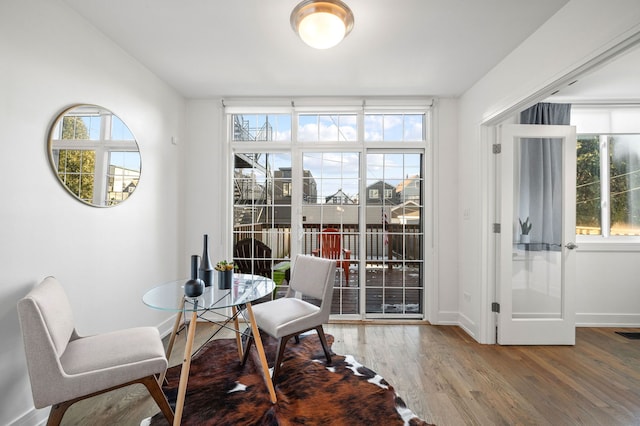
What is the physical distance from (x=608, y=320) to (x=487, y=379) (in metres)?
2.30

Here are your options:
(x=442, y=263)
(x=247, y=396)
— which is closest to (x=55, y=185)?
(x=247, y=396)

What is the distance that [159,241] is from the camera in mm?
3160

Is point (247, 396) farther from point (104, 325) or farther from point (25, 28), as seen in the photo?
point (25, 28)

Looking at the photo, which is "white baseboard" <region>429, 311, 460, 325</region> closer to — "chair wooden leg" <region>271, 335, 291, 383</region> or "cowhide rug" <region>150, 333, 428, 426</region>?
"cowhide rug" <region>150, 333, 428, 426</region>

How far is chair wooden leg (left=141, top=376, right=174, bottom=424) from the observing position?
169 cm

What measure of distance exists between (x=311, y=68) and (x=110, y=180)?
1.97 m

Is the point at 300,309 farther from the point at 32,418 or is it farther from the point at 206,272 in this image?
the point at 32,418

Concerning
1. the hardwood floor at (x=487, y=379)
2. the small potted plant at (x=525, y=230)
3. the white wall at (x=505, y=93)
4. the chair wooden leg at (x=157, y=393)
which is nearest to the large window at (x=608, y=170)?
the white wall at (x=505, y=93)

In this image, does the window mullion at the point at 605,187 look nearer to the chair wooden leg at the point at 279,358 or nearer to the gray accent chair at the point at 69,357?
the chair wooden leg at the point at 279,358

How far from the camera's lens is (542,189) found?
3.09m

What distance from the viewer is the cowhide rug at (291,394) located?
1870 millimetres

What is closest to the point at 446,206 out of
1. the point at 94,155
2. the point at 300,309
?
the point at 300,309

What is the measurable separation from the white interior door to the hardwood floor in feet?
0.75

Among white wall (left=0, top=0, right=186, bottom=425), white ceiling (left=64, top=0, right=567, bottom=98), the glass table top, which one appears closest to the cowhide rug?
the glass table top
